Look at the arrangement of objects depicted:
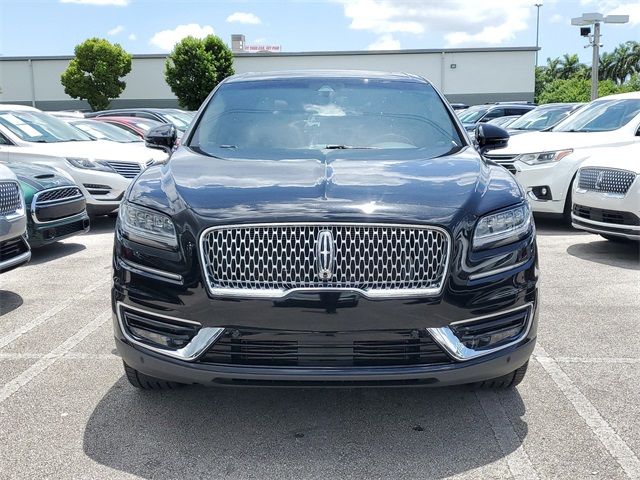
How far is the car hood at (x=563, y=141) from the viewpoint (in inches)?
338

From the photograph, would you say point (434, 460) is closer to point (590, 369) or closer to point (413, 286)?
point (413, 286)

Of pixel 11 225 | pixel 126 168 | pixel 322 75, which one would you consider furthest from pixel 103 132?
A: pixel 322 75

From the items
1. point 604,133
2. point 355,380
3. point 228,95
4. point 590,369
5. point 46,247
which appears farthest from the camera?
point 604,133

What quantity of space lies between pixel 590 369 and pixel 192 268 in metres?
2.51

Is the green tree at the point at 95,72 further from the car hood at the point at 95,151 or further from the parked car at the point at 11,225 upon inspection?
the parked car at the point at 11,225

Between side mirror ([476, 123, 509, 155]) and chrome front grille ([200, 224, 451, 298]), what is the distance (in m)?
1.73

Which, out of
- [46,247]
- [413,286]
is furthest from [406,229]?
[46,247]

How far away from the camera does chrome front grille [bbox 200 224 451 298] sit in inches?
110

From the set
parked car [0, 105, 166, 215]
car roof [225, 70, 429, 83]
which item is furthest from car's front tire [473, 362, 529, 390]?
parked car [0, 105, 166, 215]

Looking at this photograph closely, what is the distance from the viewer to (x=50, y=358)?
423 cm

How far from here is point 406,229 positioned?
2.84 m

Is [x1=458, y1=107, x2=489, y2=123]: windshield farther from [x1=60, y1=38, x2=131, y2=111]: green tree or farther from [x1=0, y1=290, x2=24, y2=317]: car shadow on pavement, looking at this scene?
[x1=60, y1=38, x2=131, y2=111]: green tree

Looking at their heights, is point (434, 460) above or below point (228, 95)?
below

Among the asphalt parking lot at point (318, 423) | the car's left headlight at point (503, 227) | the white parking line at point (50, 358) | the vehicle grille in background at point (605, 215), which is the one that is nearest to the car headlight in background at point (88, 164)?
the white parking line at point (50, 358)
